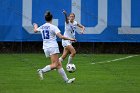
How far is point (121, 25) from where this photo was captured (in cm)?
2948

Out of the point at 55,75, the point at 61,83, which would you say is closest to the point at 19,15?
the point at 55,75

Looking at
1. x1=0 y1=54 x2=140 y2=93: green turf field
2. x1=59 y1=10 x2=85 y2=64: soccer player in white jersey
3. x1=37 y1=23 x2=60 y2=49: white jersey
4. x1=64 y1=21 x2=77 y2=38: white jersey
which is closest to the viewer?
x1=0 y1=54 x2=140 y2=93: green turf field

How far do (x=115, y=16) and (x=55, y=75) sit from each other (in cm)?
1123

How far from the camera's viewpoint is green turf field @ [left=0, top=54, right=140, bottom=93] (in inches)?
595

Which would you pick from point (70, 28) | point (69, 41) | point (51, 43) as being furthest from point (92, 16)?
point (51, 43)

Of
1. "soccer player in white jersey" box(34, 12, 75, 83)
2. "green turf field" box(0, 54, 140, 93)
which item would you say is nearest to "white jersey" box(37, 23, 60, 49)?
"soccer player in white jersey" box(34, 12, 75, 83)

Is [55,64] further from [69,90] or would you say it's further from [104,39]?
[104,39]

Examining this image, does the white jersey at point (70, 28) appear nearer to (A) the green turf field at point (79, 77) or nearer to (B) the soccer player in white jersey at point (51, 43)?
(A) the green turf field at point (79, 77)

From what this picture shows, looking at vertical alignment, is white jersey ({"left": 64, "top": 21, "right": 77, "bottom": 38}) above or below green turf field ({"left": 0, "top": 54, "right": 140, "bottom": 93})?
above

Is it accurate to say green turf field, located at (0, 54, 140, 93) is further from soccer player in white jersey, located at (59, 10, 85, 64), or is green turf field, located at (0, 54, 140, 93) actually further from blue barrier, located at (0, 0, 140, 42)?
blue barrier, located at (0, 0, 140, 42)

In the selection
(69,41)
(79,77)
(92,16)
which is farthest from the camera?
(92,16)

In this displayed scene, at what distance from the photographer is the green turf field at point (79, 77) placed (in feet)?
49.6

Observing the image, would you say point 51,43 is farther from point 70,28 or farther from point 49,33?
point 70,28

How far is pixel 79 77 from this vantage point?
60.2ft
